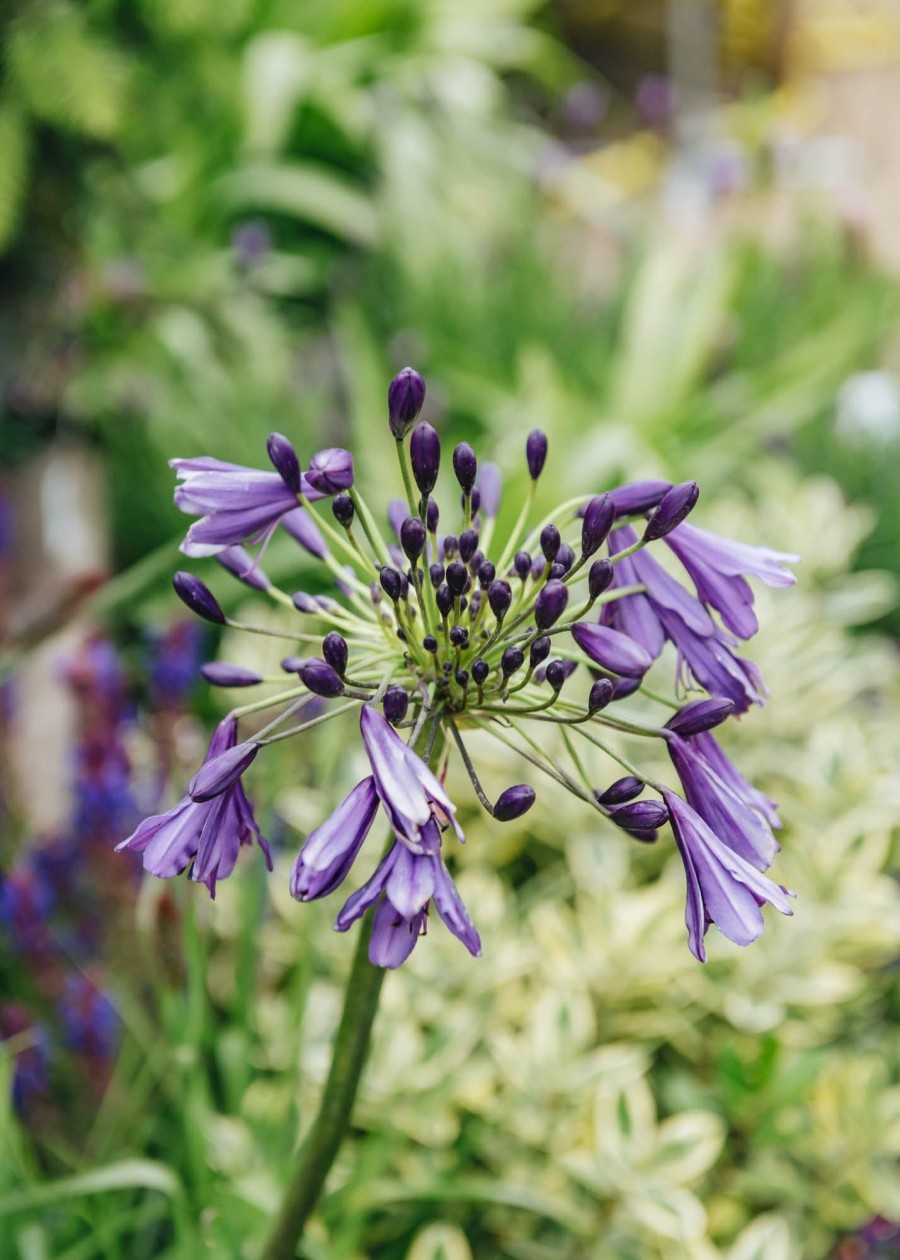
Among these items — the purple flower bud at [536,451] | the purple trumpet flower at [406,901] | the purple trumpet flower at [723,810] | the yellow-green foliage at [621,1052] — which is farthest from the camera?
the yellow-green foliage at [621,1052]

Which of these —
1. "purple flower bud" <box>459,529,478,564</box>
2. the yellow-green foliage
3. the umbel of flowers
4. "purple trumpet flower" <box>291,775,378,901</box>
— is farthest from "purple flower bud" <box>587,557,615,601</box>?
the yellow-green foliage

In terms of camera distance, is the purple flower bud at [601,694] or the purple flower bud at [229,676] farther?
the purple flower bud at [229,676]

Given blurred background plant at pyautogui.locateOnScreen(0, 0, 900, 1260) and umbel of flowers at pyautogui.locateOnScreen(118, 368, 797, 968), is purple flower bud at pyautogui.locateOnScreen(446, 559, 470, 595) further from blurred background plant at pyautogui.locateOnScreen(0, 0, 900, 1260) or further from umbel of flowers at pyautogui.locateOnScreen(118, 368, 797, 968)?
blurred background plant at pyautogui.locateOnScreen(0, 0, 900, 1260)

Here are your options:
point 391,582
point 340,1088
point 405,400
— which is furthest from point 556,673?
point 340,1088

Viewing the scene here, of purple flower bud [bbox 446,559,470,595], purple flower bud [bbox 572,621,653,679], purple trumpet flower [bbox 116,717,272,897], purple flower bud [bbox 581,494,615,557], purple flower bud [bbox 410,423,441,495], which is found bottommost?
purple trumpet flower [bbox 116,717,272,897]

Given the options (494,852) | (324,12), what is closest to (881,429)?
(494,852)

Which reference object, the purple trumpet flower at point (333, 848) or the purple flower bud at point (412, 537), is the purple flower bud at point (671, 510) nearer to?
the purple flower bud at point (412, 537)

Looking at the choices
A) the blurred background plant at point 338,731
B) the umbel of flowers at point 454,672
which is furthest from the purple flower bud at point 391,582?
the blurred background plant at point 338,731
